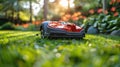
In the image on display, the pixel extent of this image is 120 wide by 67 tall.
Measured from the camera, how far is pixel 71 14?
26.8m

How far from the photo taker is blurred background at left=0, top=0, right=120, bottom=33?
16297mm

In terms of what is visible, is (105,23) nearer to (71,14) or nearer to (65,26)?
(65,26)

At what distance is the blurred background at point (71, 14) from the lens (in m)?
16.3

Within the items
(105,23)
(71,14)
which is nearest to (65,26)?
(105,23)

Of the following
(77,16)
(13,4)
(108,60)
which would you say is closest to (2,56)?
(108,60)

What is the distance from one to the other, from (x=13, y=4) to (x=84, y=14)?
10957 mm

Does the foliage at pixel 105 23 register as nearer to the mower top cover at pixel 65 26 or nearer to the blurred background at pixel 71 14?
the blurred background at pixel 71 14

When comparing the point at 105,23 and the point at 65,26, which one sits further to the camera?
the point at 105,23

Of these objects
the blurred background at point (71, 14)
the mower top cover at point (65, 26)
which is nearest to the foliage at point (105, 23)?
the blurred background at point (71, 14)

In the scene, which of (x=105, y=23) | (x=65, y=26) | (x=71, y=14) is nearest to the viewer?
(x=65, y=26)

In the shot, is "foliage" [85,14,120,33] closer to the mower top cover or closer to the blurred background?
the blurred background

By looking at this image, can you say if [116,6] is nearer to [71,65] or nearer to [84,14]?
[84,14]

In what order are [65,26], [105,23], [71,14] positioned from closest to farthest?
1. [65,26]
2. [105,23]
3. [71,14]

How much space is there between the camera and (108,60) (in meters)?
2.21
